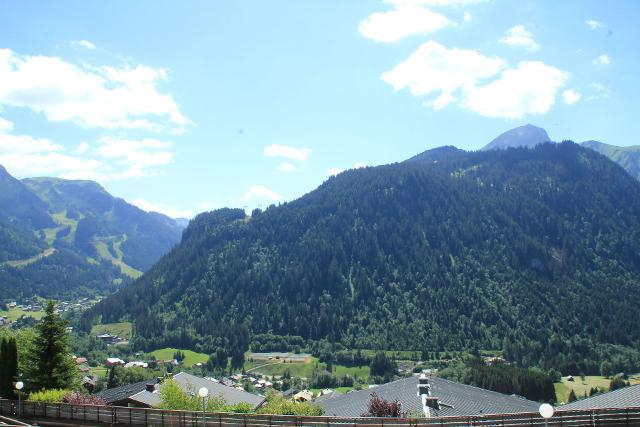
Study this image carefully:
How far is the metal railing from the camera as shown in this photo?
87.8ft

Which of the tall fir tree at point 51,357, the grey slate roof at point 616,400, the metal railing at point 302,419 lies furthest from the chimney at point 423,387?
the tall fir tree at point 51,357

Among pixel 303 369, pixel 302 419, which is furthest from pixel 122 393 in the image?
pixel 303 369

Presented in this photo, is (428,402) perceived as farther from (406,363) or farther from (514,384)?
(406,363)

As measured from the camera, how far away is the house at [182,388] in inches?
2552

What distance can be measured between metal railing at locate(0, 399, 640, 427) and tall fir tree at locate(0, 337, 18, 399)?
13300 millimetres

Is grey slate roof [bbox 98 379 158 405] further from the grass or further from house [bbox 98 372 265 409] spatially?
the grass

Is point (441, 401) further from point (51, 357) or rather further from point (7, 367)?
point (7, 367)

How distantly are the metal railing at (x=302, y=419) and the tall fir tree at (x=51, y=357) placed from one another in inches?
660

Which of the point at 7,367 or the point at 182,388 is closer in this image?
the point at 7,367

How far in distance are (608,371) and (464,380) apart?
70.4 metres

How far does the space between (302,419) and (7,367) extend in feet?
103

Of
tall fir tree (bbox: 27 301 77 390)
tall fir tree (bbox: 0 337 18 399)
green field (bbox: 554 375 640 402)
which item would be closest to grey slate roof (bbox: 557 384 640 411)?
tall fir tree (bbox: 27 301 77 390)

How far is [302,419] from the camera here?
93.5ft

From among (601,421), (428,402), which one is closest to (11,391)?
(428,402)
